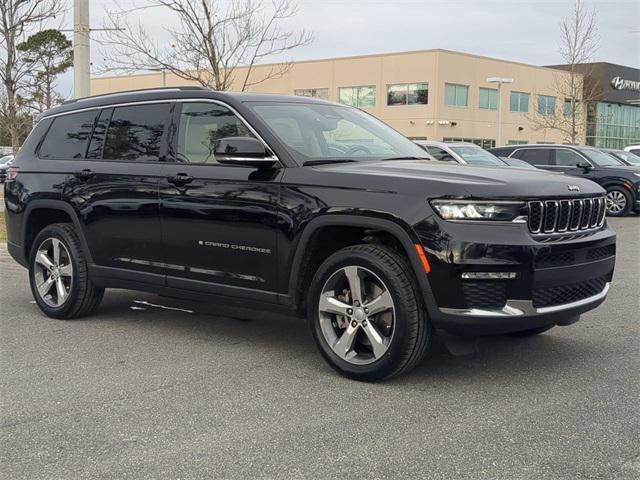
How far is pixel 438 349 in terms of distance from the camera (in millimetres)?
5410

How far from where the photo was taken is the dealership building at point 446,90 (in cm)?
5031

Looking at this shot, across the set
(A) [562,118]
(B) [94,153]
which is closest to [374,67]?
(A) [562,118]

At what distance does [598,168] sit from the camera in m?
17.5

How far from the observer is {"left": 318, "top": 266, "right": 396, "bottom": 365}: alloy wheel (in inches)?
176

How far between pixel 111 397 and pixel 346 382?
1423mm

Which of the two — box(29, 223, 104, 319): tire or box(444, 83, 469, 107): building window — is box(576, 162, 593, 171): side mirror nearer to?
box(29, 223, 104, 319): tire

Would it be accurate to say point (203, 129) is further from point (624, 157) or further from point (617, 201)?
point (624, 157)

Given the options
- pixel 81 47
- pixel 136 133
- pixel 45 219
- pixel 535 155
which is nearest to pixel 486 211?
pixel 136 133

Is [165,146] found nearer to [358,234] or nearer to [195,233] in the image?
[195,233]

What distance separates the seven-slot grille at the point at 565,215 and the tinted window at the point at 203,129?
2.12m

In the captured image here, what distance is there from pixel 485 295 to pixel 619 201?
1443cm

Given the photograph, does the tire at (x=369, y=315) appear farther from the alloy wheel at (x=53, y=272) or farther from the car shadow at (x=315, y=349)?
the alloy wheel at (x=53, y=272)

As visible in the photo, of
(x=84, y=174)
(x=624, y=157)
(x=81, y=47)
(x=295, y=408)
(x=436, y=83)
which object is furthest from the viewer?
(x=436, y=83)

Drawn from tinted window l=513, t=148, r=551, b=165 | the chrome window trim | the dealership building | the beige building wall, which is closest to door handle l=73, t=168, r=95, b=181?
the chrome window trim
